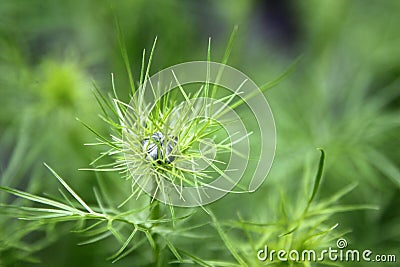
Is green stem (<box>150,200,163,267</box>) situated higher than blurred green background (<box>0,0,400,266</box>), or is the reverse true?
blurred green background (<box>0,0,400,266</box>)

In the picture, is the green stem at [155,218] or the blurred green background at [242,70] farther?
the blurred green background at [242,70]

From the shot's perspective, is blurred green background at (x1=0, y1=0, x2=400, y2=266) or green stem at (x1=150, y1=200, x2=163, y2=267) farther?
blurred green background at (x1=0, y1=0, x2=400, y2=266)

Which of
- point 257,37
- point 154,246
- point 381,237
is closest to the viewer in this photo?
point 154,246

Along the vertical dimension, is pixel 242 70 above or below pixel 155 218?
above

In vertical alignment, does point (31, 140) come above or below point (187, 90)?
below

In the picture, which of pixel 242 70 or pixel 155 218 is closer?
pixel 155 218

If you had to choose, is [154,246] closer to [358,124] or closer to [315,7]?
[358,124]

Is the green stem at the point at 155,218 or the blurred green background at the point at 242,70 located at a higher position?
the blurred green background at the point at 242,70

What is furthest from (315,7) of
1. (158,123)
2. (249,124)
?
(158,123)
